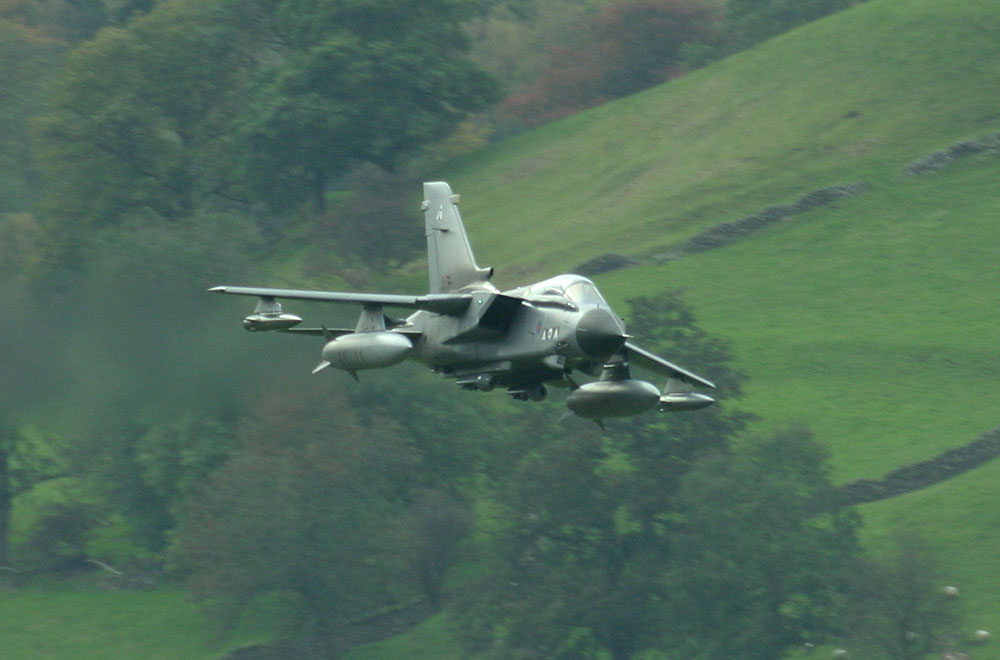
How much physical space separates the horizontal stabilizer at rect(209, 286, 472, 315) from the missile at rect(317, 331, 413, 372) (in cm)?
63

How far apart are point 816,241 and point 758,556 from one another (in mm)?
27290

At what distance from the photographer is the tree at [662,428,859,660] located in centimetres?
5247

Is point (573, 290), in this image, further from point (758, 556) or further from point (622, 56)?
point (622, 56)

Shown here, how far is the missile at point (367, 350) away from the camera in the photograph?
28500mm

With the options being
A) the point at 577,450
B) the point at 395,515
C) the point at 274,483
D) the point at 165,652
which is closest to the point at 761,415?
the point at 577,450

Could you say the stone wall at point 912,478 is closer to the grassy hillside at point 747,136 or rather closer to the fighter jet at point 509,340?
the grassy hillside at point 747,136

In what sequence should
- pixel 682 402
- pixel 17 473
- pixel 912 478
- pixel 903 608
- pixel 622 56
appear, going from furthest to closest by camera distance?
pixel 622 56
pixel 17 473
pixel 912 478
pixel 903 608
pixel 682 402

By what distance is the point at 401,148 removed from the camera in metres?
95.9

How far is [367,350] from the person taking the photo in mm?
28578

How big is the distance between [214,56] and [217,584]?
154 feet

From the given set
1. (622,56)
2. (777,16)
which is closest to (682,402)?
(777,16)

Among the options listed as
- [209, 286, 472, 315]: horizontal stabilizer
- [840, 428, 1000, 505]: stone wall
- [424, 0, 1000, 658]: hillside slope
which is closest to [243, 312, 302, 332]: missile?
[209, 286, 472, 315]: horizontal stabilizer

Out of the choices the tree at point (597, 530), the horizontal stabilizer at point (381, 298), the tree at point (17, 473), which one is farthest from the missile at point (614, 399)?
the tree at point (17, 473)

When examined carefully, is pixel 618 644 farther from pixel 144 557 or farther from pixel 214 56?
pixel 214 56
